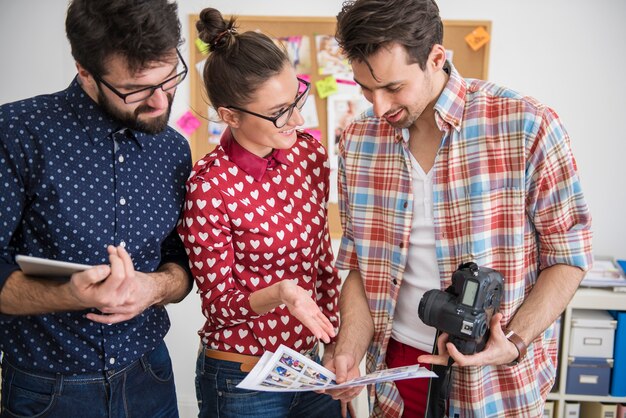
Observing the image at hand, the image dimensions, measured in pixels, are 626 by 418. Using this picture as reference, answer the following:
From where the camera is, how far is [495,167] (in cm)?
136

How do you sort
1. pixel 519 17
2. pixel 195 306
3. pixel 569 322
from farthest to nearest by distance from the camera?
pixel 195 306
pixel 519 17
pixel 569 322

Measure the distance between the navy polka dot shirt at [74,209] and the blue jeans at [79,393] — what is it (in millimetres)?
26

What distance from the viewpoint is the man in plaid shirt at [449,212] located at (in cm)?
133

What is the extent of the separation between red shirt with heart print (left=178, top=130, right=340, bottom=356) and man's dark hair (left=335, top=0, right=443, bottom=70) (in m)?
0.37

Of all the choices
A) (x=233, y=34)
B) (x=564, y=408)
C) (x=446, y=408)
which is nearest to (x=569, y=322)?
(x=564, y=408)

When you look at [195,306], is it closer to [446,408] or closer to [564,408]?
[564,408]

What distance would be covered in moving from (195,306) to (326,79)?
1375mm

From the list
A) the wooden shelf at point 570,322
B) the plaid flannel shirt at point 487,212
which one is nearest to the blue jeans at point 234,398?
the plaid flannel shirt at point 487,212

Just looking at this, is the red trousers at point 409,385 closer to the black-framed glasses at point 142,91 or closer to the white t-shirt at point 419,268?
the white t-shirt at point 419,268

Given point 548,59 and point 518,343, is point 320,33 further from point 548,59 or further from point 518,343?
point 518,343

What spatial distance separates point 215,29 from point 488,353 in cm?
97

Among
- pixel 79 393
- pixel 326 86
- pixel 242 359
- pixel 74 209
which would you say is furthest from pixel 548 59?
pixel 79 393

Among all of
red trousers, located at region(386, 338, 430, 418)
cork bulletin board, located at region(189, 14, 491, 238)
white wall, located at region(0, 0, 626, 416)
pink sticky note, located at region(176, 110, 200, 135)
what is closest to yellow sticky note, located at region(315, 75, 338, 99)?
cork bulletin board, located at region(189, 14, 491, 238)

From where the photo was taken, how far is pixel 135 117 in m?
1.35
